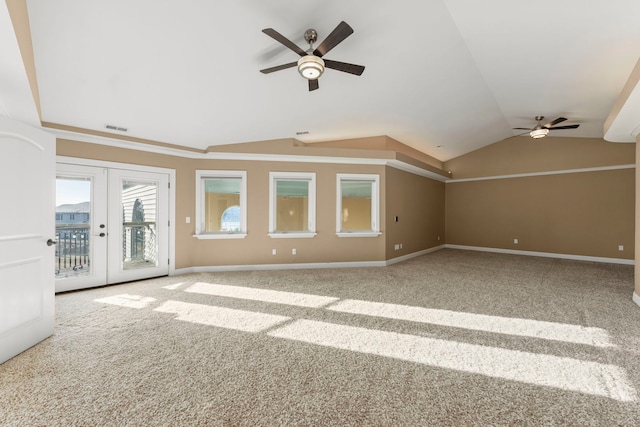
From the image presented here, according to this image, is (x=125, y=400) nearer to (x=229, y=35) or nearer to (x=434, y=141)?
(x=229, y=35)

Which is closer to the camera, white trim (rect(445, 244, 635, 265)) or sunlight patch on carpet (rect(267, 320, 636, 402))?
sunlight patch on carpet (rect(267, 320, 636, 402))

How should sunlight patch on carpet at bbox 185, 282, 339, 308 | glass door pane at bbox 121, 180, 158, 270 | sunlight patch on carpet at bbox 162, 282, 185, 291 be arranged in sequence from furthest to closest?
glass door pane at bbox 121, 180, 158, 270, sunlight patch on carpet at bbox 162, 282, 185, 291, sunlight patch on carpet at bbox 185, 282, 339, 308

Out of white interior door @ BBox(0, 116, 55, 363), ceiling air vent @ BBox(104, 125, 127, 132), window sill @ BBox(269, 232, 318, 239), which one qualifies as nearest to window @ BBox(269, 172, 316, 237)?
window sill @ BBox(269, 232, 318, 239)

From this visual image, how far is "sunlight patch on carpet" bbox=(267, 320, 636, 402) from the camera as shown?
1.96m

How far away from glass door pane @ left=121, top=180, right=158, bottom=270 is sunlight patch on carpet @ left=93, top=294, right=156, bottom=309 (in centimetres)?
95

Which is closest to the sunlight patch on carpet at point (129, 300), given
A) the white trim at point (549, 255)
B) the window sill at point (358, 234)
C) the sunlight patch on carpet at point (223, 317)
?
the sunlight patch on carpet at point (223, 317)

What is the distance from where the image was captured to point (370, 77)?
378 cm

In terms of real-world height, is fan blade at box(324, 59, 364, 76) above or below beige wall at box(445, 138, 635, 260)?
above

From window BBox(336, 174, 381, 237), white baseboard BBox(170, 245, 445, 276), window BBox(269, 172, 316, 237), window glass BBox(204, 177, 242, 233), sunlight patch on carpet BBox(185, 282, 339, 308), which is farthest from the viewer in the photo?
window BBox(336, 174, 381, 237)

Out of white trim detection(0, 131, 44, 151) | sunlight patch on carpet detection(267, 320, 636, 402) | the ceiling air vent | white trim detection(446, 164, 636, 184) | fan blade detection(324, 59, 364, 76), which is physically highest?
fan blade detection(324, 59, 364, 76)

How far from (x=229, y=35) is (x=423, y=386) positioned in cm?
346

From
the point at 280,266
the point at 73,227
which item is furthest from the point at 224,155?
the point at 73,227

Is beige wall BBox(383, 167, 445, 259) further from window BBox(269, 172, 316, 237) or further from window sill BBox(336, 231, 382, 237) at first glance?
window BBox(269, 172, 316, 237)

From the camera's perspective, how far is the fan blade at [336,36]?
2195 millimetres
